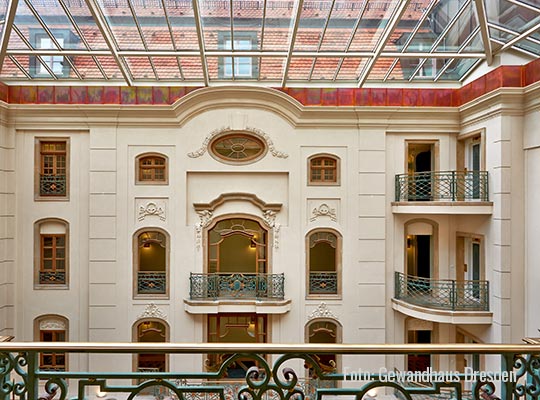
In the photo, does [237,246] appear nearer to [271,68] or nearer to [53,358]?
[271,68]

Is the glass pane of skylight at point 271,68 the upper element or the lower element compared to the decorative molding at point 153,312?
upper

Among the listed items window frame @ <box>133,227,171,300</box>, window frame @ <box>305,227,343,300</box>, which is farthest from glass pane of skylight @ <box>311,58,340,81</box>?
window frame @ <box>133,227,171,300</box>

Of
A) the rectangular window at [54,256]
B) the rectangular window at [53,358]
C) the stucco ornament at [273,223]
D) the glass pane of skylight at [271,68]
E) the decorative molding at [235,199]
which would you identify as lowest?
the rectangular window at [53,358]

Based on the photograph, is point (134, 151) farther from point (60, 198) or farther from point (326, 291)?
point (326, 291)

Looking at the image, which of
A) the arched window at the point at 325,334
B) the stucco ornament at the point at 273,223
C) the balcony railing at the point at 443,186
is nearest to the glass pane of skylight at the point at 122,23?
the stucco ornament at the point at 273,223

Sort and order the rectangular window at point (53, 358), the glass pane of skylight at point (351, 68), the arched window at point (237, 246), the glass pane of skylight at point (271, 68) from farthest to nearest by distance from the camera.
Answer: the arched window at point (237, 246) < the rectangular window at point (53, 358) < the glass pane of skylight at point (351, 68) < the glass pane of skylight at point (271, 68)

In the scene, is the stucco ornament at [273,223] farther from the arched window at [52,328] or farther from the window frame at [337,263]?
the arched window at [52,328]

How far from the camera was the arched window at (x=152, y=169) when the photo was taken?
31.6 ft

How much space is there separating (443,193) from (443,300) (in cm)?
257

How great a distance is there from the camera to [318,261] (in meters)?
9.88

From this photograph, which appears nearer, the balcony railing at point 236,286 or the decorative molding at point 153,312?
the balcony railing at point 236,286

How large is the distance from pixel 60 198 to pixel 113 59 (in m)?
3.75

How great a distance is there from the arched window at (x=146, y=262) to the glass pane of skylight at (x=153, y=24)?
4464mm

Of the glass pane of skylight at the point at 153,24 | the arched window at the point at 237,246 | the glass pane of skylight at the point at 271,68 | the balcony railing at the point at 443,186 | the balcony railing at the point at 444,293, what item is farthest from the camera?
the arched window at the point at 237,246
